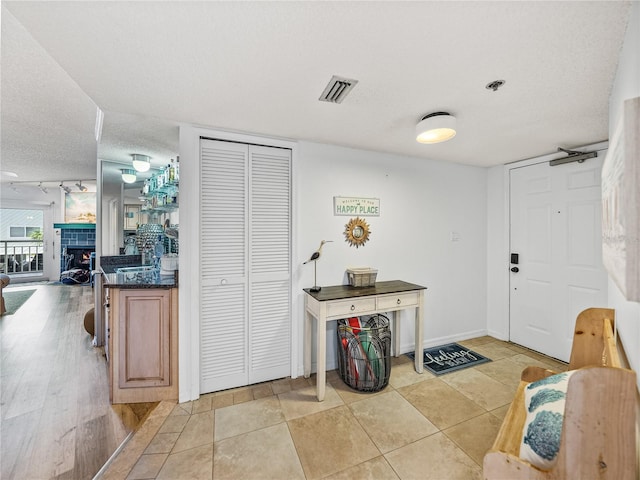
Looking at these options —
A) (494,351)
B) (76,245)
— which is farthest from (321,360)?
(76,245)

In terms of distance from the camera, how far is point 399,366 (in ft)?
9.23

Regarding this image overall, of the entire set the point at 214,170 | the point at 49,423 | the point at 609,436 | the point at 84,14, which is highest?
the point at 84,14

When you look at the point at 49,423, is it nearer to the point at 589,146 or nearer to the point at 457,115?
the point at 457,115

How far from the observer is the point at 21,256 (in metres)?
7.01

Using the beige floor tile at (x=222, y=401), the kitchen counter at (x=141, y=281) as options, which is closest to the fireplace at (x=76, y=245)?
the kitchen counter at (x=141, y=281)

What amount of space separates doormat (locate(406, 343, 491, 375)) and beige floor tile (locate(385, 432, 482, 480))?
963mm

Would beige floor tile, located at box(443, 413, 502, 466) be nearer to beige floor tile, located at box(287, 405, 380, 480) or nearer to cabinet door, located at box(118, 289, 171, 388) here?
beige floor tile, located at box(287, 405, 380, 480)

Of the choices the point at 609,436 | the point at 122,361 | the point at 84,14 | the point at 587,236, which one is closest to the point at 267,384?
the point at 122,361

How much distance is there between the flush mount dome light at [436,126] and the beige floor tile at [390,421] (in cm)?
210

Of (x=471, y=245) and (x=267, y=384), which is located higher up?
(x=471, y=245)

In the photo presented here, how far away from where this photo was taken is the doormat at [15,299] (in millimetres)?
4651

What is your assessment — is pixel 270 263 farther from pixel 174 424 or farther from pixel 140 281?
pixel 174 424

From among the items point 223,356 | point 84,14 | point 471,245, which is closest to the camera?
point 84,14

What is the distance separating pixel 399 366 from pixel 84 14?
10.8 feet
